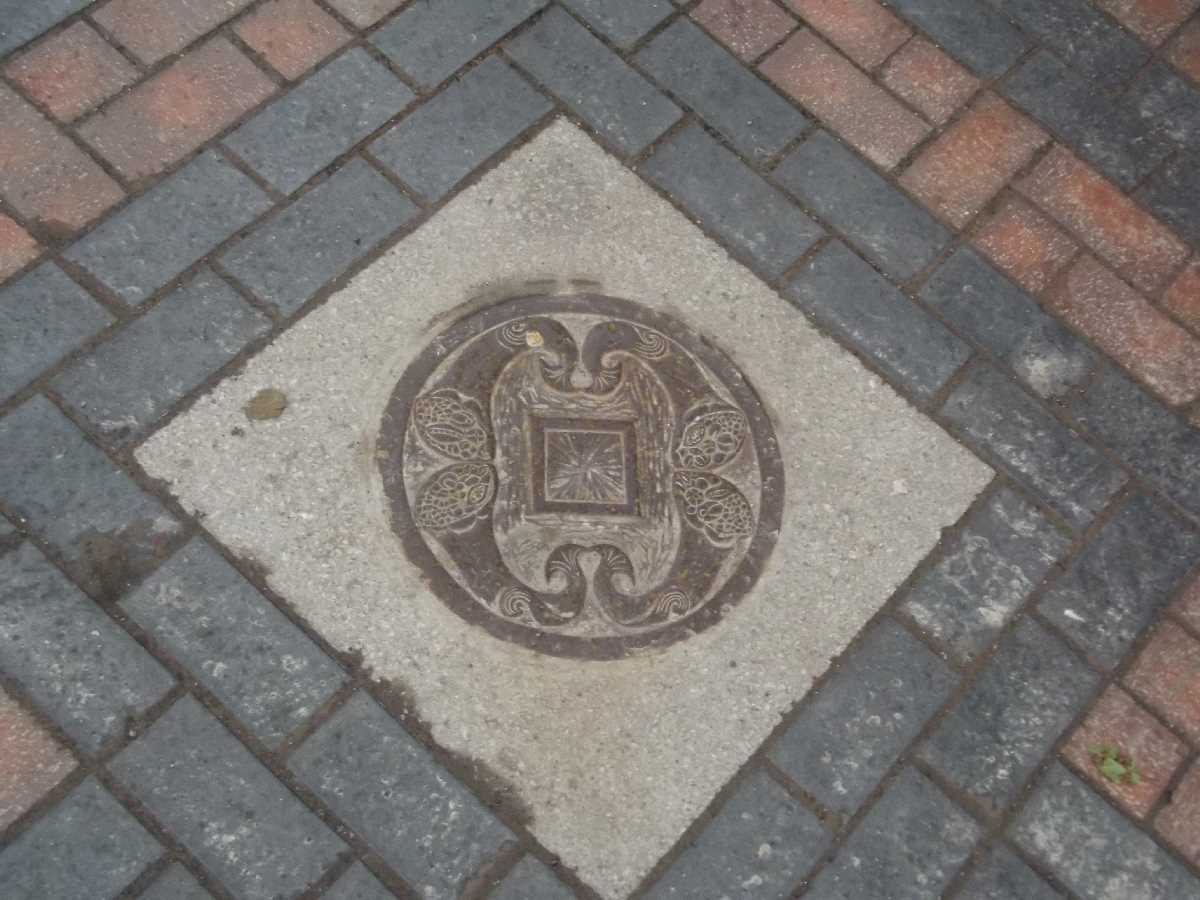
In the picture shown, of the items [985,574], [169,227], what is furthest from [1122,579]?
[169,227]

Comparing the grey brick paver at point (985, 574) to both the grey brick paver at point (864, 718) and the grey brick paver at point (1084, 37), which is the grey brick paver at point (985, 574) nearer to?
the grey brick paver at point (864, 718)

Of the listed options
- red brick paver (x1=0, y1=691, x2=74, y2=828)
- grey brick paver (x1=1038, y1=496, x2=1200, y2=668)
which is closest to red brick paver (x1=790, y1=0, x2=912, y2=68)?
grey brick paver (x1=1038, y1=496, x2=1200, y2=668)

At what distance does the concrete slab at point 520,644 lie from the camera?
226cm

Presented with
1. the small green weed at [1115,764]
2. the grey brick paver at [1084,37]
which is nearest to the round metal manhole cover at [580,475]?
the small green weed at [1115,764]

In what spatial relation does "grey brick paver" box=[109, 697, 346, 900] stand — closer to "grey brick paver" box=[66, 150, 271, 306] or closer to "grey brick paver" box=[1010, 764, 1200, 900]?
"grey brick paver" box=[66, 150, 271, 306]

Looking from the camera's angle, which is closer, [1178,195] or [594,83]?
[594,83]

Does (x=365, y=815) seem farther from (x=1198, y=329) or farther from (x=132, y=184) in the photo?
(x=1198, y=329)

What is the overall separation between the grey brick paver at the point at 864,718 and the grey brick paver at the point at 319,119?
174cm

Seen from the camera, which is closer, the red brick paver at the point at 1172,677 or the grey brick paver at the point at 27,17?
the red brick paver at the point at 1172,677

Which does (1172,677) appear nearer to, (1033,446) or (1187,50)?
(1033,446)

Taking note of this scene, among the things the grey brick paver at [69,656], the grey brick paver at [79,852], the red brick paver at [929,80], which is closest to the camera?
the grey brick paver at [79,852]

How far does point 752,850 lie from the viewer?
7.34 feet

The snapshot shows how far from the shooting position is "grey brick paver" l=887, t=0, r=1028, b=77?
3.12m

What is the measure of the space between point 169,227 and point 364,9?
814 millimetres
